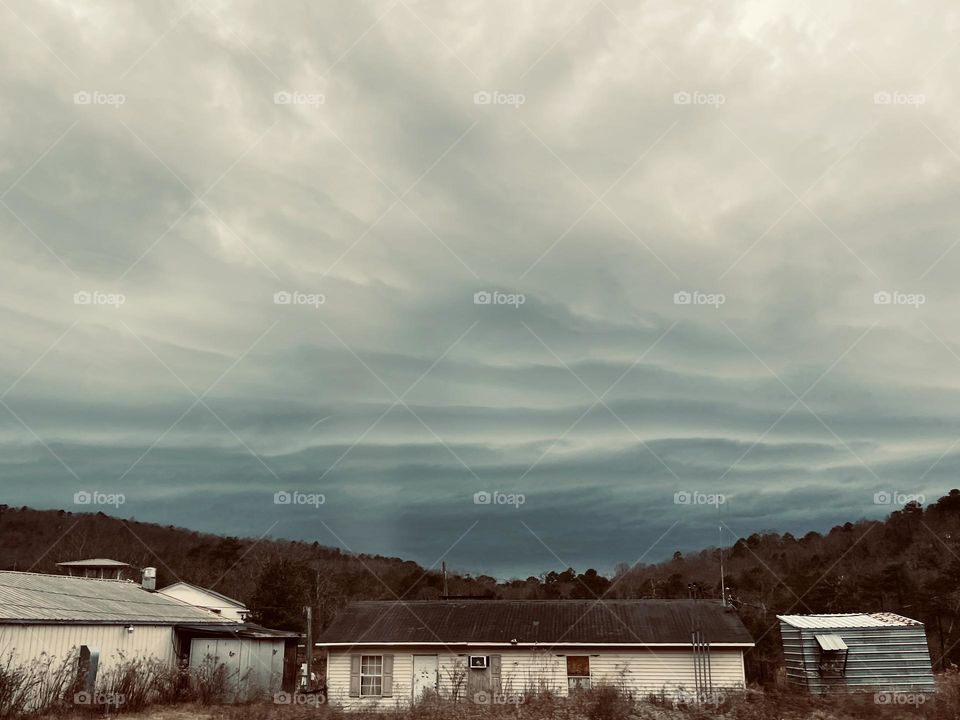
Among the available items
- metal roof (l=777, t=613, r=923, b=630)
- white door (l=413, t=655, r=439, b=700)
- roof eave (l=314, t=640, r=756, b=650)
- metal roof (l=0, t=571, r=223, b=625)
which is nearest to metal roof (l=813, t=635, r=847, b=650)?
metal roof (l=777, t=613, r=923, b=630)

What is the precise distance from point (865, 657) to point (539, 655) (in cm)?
1234

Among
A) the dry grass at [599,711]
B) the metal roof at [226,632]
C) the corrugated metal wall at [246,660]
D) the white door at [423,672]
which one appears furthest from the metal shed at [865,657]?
the metal roof at [226,632]

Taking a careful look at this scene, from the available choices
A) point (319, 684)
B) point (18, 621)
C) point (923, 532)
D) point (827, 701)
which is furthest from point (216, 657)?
point (923, 532)

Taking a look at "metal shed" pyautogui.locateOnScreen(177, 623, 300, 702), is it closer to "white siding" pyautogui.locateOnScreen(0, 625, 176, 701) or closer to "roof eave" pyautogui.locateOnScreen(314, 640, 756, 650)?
"white siding" pyautogui.locateOnScreen(0, 625, 176, 701)

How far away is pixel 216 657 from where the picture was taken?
2761 cm

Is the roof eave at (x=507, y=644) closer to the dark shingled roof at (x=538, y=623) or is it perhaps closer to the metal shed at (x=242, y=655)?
the dark shingled roof at (x=538, y=623)

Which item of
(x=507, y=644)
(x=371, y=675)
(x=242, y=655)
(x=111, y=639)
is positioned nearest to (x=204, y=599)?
(x=242, y=655)

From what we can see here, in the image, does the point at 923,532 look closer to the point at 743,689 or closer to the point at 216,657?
the point at 743,689

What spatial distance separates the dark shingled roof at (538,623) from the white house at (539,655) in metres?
0.05

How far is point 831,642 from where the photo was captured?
2842 centimetres

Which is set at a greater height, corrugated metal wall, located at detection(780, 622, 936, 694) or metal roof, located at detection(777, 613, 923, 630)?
metal roof, located at detection(777, 613, 923, 630)

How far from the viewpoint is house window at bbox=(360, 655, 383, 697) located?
29938mm

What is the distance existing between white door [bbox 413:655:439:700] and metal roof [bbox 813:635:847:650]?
14684 mm

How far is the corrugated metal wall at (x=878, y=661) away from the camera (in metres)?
28.1
